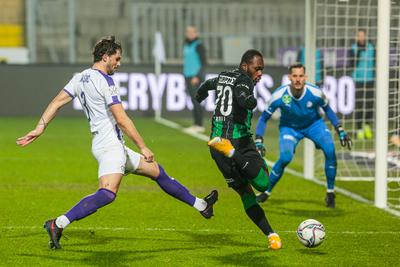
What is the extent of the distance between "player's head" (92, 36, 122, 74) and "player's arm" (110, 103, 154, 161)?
1.43ft

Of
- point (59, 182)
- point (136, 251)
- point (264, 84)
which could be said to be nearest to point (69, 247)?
point (136, 251)

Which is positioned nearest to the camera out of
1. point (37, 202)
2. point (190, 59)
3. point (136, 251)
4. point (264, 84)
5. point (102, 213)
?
point (136, 251)

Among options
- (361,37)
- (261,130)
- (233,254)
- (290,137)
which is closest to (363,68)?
(361,37)

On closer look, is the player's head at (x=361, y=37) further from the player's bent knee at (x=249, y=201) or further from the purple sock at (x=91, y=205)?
the purple sock at (x=91, y=205)

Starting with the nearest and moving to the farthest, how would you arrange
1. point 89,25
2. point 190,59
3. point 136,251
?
point 136,251, point 190,59, point 89,25

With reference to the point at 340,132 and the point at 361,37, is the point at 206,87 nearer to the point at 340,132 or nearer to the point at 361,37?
the point at 340,132

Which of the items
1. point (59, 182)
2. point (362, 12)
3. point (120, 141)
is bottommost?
point (59, 182)

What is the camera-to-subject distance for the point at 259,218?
982 centimetres

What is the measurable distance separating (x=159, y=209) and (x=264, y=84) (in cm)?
1656

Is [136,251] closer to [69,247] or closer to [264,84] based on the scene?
[69,247]

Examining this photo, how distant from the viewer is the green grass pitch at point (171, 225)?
9359 millimetres

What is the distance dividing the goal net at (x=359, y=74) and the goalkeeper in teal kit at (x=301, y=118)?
80cm

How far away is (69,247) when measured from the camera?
980 cm

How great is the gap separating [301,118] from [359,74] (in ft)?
26.5
